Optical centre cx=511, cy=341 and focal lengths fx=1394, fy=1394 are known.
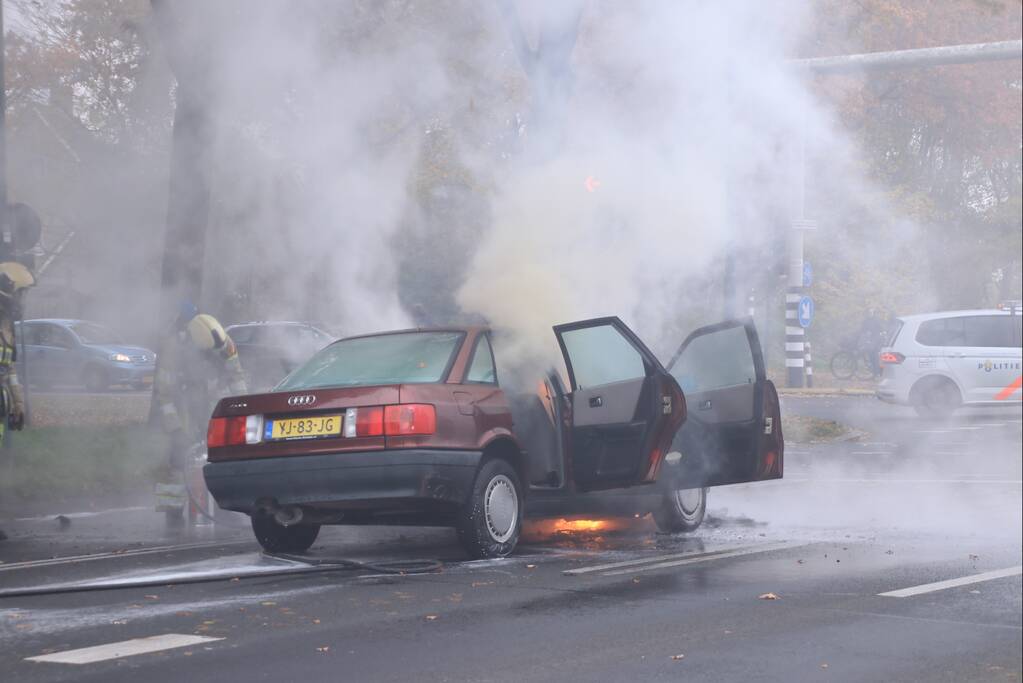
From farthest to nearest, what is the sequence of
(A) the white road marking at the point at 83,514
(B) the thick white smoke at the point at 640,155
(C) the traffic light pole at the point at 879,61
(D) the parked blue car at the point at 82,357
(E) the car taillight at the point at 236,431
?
(D) the parked blue car at the point at 82,357, (C) the traffic light pole at the point at 879,61, (A) the white road marking at the point at 83,514, (B) the thick white smoke at the point at 640,155, (E) the car taillight at the point at 236,431

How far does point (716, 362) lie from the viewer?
394 inches

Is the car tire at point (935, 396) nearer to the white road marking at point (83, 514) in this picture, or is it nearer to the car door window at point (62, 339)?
the car door window at point (62, 339)

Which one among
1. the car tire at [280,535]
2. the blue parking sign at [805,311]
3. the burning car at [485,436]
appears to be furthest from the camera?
the blue parking sign at [805,311]

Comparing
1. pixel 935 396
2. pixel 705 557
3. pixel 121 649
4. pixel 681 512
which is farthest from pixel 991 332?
pixel 121 649

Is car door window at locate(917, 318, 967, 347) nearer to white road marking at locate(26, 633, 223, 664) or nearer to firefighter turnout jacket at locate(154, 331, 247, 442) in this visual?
firefighter turnout jacket at locate(154, 331, 247, 442)

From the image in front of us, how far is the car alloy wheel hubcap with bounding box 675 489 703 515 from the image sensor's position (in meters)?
9.80

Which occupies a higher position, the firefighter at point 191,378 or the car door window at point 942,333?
the car door window at point 942,333

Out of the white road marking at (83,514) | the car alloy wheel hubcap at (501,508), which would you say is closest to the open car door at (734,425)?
the car alloy wheel hubcap at (501,508)

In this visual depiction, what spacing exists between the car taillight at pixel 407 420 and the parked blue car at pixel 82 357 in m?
5.81

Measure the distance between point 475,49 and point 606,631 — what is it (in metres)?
5.97

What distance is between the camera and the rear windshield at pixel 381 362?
8367 mm

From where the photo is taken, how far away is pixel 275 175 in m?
11.1

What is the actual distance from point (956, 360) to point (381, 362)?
663 inches

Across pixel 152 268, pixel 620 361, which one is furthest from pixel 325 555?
pixel 152 268
